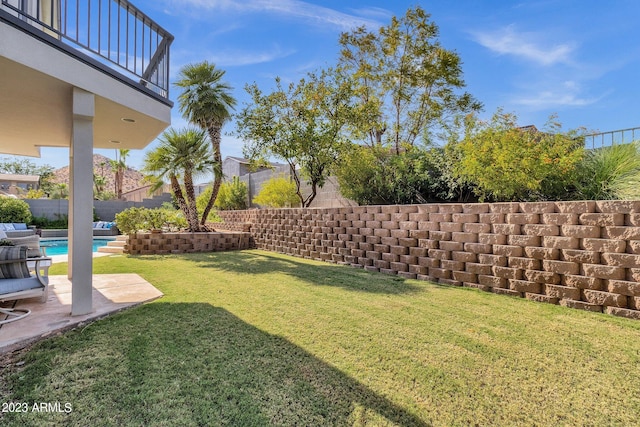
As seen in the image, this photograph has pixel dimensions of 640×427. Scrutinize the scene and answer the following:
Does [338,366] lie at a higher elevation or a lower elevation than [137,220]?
lower

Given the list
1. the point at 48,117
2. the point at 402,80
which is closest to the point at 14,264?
the point at 48,117

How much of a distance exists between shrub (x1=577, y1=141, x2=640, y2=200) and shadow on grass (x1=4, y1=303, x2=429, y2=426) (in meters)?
5.29

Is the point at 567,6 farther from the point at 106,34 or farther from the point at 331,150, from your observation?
the point at 106,34

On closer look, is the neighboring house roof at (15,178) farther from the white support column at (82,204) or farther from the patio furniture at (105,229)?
the white support column at (82,204)

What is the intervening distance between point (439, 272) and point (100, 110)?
6444mm

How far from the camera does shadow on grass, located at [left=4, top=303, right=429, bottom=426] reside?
2.29 m

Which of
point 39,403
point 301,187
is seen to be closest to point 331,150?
point 301,187

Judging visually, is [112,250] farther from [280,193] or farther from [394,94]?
[394,94]

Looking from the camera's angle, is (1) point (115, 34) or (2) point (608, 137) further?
(2) point (608, 137)

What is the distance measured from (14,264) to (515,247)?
7221mm

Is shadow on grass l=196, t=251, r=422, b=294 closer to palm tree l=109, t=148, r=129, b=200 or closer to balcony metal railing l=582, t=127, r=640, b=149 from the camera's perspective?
balcony metal railing l=582, t=127, r=640, b=149

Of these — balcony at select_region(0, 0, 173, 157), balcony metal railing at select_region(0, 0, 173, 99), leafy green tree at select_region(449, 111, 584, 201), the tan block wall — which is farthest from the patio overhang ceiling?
leafy green tree at select_region(449, 111, 584, 201)

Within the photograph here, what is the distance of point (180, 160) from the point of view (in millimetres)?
12047

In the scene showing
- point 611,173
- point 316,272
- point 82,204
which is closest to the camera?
point 82,204
